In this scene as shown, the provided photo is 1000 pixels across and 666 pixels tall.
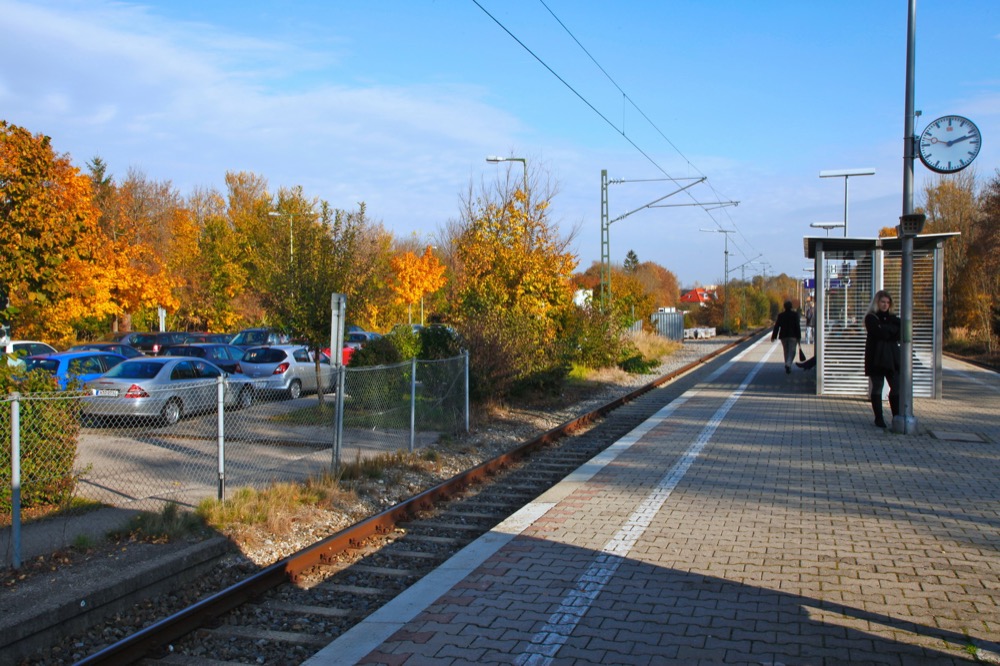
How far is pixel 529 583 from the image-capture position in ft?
19.0

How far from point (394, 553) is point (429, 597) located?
1.71 metres

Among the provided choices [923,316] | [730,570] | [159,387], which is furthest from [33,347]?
[730,570]

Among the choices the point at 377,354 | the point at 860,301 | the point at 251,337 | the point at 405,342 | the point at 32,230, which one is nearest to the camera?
the point at 32,230

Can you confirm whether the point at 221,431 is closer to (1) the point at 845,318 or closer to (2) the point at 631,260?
(1) the point at 845,318

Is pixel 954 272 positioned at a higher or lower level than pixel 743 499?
higher

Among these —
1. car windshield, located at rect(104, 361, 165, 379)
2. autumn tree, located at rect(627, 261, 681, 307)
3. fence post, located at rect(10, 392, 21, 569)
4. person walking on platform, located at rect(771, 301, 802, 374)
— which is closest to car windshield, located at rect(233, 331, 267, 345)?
car windshield, located at rect(104, 361, 165, 379)

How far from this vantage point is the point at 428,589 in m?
5.75

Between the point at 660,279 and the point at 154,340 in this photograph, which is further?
the point at 660,279

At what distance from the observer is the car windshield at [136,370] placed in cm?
1614

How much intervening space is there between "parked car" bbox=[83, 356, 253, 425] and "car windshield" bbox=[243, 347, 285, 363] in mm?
2676

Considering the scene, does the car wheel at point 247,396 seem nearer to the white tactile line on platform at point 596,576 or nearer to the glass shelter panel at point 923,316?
the white tactile line on platform at point 596,576

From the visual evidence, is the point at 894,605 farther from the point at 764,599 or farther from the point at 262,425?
the point at 262,425

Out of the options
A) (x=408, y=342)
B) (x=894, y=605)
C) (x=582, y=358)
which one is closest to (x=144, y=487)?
(x=894, y=605)

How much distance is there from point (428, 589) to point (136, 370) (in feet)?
41.2
